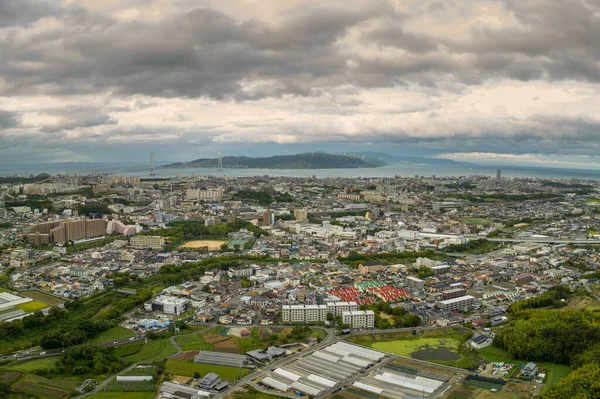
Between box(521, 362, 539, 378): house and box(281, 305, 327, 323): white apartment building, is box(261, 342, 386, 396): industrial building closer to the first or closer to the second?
box(281, 305, 327, 323): white apartment building

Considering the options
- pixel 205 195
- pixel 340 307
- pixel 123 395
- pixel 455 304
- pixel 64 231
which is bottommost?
pixel 123 395

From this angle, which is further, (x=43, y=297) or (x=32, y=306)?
(x=43, y=297)

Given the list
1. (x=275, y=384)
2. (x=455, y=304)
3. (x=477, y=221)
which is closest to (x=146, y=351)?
(x=275, y=384)

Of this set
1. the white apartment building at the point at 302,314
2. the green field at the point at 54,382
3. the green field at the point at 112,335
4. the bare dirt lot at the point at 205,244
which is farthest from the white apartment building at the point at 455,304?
the bare dirt lot at the point at 205,244

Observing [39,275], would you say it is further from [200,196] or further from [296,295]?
[200,196]

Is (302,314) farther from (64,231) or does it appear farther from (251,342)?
(64,231)
